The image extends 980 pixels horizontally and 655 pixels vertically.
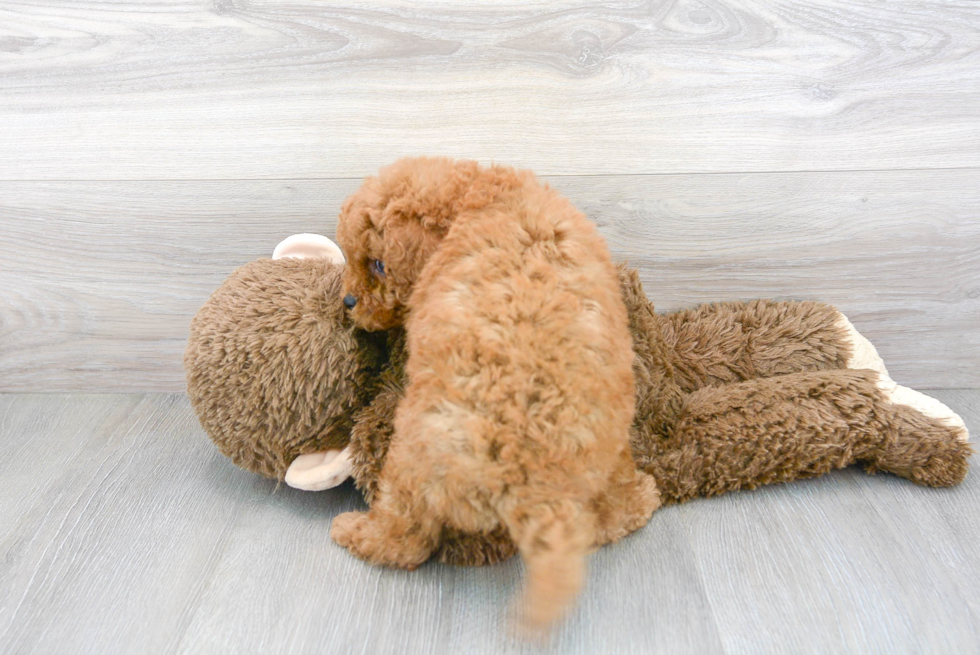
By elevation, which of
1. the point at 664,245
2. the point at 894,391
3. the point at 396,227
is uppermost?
the point at 396,227

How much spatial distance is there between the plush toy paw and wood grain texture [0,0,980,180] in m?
0.51

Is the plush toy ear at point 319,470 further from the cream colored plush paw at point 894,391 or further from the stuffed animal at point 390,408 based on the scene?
the cream colored plush paw at point 894,391

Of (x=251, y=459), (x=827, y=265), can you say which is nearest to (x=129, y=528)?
(x=251, y=459)

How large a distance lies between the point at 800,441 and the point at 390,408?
1.72 ft

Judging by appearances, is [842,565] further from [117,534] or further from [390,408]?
[117,534]

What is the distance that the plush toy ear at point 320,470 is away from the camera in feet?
2.72

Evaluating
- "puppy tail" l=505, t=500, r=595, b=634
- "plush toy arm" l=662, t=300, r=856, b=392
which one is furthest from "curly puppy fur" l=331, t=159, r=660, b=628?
"plush toy arm" l=662, t=300, r=856, b=392

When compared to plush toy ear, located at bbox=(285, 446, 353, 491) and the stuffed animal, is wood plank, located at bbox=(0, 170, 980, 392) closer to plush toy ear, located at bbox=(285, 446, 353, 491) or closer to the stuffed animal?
the stuffed animal

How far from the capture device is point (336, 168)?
1.00 metres

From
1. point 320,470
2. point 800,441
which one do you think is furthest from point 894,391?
point 320,470

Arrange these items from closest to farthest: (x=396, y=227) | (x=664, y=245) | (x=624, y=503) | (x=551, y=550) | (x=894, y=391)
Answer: (x=551, y=550) → (x=396, y=227) → (x=624, y=503) → (x=894, y=391) → (x=664, y=245)

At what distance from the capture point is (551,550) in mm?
575

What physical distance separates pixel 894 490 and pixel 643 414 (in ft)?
1.14

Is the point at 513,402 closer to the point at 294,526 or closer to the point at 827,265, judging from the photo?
the point at 294,526
